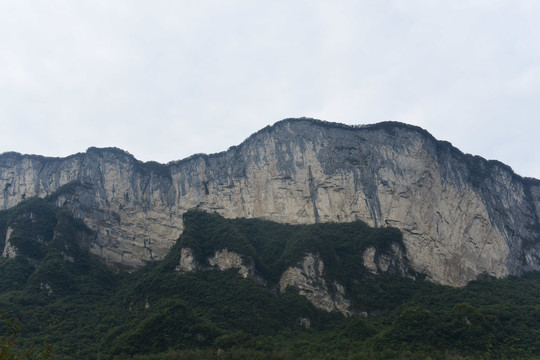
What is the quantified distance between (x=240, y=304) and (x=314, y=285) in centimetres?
1098

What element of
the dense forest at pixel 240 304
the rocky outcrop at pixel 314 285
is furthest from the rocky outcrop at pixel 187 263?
the rocky outcrop at pixel 314 285

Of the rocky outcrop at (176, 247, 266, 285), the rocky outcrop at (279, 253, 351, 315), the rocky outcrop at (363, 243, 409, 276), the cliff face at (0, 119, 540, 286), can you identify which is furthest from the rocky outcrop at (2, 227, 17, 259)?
the rocky outcrop at (363, 243, 409, 276)

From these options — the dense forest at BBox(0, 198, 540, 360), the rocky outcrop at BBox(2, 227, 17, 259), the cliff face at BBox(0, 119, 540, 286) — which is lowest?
the dense forest at BBox(0, 198, 540, 360)

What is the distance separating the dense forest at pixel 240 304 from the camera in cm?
4497

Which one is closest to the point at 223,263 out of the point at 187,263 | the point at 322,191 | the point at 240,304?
the point at 187,263

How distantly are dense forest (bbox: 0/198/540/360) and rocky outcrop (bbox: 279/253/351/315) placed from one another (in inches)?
41.7

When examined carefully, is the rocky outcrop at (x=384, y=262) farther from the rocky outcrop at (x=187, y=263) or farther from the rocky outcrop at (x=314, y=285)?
the rocky outcrop at (x=187, y=263)

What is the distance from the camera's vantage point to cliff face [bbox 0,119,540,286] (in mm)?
72250

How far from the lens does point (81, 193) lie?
3078 inches

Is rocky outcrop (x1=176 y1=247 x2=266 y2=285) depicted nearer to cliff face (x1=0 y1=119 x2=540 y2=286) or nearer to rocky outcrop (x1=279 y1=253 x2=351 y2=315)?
rocky outcrop (x1=279 y1=253 x2=351 y2=315)

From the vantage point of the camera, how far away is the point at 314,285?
60.1m

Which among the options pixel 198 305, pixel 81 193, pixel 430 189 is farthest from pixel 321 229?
pixel 81 193

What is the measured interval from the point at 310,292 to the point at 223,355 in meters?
19.5

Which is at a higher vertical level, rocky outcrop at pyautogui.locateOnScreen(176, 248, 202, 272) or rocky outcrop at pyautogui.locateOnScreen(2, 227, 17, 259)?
rocky outcrop at pyautogui.locateOnScreen(2, 227, 17, 259)
